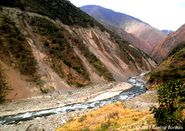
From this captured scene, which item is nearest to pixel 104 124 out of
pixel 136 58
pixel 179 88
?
pixel 179 88

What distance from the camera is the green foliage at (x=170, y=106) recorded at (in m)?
33.6

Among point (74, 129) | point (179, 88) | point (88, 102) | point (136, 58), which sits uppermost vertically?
point (179, 88)

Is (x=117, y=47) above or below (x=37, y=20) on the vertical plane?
below

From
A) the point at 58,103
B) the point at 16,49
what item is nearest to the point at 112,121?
the point at 58,103

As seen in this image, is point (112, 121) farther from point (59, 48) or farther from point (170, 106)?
point (59, 48)

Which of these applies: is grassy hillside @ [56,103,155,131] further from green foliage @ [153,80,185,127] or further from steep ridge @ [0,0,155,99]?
steep ridge @ [0,0,155,99]

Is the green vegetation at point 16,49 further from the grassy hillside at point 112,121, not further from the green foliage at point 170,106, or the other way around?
the green foliage at point 170,106

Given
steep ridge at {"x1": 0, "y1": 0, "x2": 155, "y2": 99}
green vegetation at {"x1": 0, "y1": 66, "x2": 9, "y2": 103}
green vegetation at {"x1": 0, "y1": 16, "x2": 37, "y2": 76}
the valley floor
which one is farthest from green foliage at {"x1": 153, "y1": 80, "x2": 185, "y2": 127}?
green vegetation at {"x1": 0, "y1": 16, "x2": 37, "y2": 76}

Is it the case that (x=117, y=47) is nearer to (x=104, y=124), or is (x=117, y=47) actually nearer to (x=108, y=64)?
(x=108, y=64)

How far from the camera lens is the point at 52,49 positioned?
10875cm

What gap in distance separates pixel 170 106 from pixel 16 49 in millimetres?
66598

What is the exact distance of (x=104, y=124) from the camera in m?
41.2

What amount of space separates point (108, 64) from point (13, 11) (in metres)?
39.1

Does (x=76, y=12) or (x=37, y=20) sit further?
(x=76, y=12)
